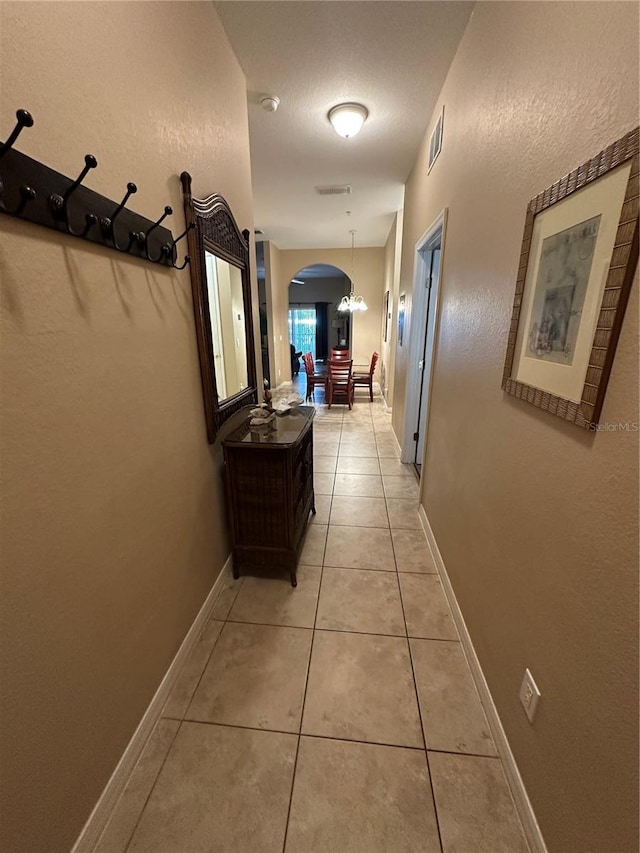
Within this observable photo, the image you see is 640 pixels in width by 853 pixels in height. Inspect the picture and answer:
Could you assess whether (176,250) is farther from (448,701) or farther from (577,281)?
(448,701)

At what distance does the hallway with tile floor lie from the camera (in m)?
0.98

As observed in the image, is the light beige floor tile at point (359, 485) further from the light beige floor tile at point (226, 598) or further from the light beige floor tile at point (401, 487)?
the light beige floor tile at point (226, 598)

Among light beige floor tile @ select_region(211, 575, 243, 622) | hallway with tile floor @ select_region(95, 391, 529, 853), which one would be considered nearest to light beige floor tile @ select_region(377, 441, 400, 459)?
hallway with tile floor @ select_region(95, 391, 529, 853)

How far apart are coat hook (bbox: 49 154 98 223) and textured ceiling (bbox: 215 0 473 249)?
157 cm

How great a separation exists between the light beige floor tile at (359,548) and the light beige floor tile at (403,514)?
0.15 m

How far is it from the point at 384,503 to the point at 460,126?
8.20 feet

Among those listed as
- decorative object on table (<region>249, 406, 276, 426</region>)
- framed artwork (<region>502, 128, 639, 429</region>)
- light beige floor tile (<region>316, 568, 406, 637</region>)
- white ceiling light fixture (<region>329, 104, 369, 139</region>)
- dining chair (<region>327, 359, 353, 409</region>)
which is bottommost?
light beige floor tile (<region>316, 568, 406, 637</region>)

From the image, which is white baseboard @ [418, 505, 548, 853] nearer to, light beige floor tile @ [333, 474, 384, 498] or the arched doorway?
light beige floor tile @ [333, 474, 384, 498]

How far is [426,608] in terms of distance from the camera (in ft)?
5.78


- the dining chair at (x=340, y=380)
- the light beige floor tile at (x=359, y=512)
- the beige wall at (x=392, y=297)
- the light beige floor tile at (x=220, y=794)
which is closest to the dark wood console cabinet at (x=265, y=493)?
the light beige floor tile at (x=359, y=512)

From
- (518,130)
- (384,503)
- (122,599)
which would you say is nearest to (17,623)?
(122,599)

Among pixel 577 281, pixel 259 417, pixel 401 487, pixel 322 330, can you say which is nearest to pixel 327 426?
pixel 401 487

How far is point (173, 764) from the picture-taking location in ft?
3.71

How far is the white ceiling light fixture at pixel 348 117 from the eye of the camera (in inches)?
89.7
